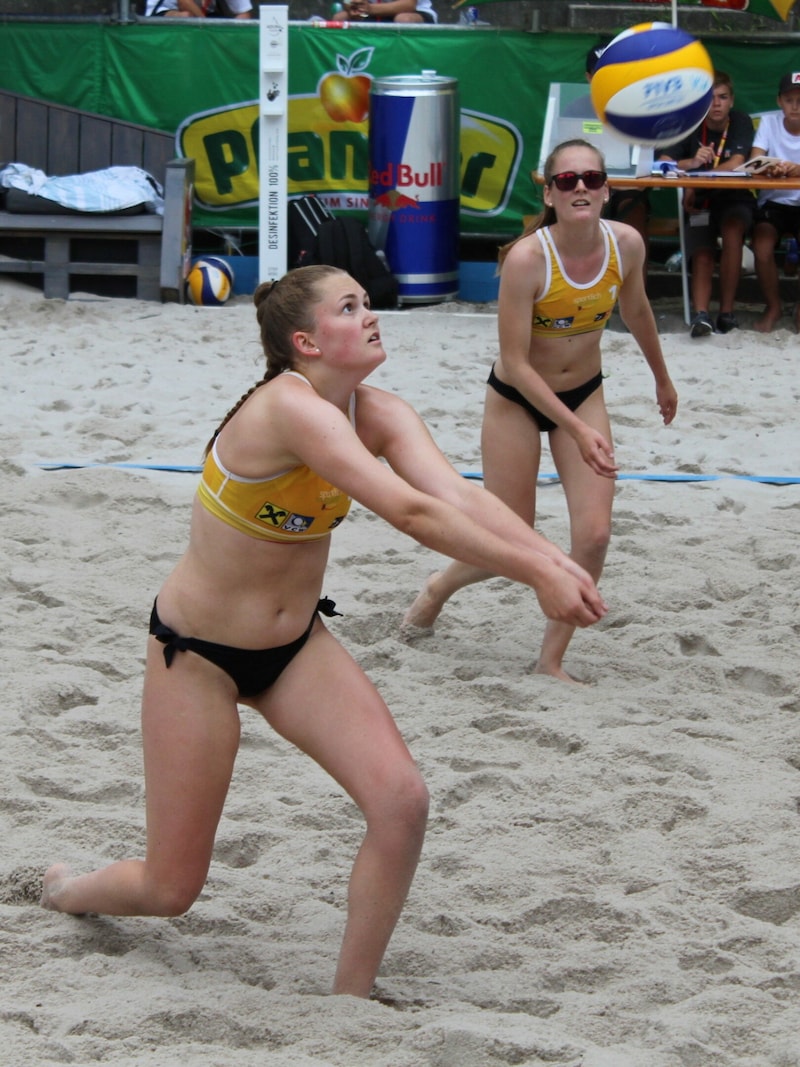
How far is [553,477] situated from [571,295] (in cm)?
226

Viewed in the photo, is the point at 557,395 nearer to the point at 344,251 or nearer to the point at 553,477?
the point at 553,477

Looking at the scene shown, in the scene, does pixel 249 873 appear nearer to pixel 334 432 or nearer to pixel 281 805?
pixel 281 805

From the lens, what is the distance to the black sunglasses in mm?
4262

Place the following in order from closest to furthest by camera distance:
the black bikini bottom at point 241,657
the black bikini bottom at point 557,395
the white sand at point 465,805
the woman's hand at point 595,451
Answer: the white sand at point 465,805, the black bikini bottom at point 241,657, the woman's hand at point 595,451, the black bikini bottom at point 557,395

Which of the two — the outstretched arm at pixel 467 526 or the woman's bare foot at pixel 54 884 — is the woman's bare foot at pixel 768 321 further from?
the woman's bare foot at pixel 54 884

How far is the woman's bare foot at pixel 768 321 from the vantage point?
9.47 m

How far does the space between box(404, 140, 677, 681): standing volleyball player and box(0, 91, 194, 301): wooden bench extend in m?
5.61

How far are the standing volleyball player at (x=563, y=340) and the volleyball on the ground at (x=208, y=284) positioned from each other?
219 inches

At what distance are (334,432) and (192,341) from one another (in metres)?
6.55

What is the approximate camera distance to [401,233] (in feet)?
33.0

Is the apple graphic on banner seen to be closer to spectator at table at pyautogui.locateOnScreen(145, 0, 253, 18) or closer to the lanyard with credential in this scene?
spectator at table at pyautogui.locateOnScreen(145, 0, 253, 18)

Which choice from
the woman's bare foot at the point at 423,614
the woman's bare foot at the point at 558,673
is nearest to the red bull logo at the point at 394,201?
the woman's bare foot at the point at 423,614

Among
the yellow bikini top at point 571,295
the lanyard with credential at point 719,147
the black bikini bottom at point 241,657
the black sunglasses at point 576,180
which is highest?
the lanyard with credential at point 719,147

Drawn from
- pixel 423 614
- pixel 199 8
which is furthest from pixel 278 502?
pixel 199 8
